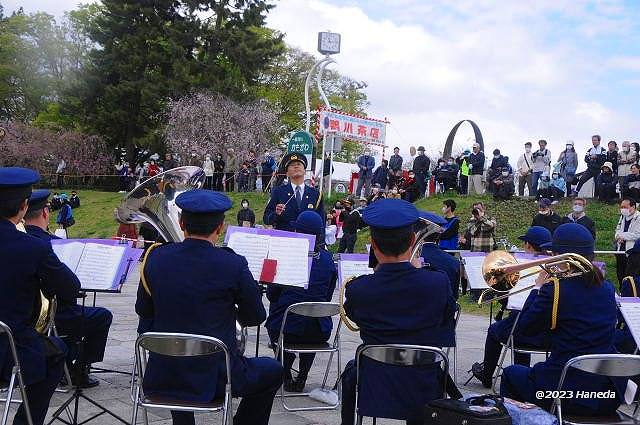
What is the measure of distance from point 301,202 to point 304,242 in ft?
8.78

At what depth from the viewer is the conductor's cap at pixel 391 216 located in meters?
3.82

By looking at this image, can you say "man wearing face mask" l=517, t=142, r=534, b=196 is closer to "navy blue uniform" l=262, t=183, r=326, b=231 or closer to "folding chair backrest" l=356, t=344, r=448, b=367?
"navy blue uniform" l=262, t=183, r=326, b=231

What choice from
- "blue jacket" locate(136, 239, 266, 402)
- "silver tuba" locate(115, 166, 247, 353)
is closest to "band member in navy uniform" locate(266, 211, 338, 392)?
"silver tuba" locate(115, 166, 247, 353)

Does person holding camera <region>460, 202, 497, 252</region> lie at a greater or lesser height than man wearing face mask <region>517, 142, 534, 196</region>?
lesser

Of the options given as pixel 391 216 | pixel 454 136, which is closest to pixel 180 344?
pixel 391 216

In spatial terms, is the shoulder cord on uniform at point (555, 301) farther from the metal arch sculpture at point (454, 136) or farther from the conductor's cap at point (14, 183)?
the metal arch sculpture at point (454, 136)

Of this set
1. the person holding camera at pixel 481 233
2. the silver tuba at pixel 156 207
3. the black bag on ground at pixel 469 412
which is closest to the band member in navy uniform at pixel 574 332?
the black bag on ground at pixel 469 412

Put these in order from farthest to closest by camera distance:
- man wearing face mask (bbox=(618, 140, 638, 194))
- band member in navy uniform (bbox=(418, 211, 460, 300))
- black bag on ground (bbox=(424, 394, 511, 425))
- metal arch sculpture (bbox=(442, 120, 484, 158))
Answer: metal arch sculpture (bbox=(442, 120, 484, 158)) → man wearing face mask (bbox=(618, 140, 638, 194)) → band member in navy uniform (bbox=(418, 211, 460, 300)) → black bag on ground (bbox=(424, 394, 511, 425))

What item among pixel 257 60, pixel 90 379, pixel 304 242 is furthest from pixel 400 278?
pixel 257 60

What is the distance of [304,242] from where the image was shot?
5.57 m

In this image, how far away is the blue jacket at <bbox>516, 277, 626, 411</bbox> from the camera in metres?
4.26

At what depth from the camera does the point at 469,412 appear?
3443mm

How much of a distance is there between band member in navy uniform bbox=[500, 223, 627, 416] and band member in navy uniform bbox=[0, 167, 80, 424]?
2758 millimetres

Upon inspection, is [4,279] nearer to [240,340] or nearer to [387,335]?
[240,340]
